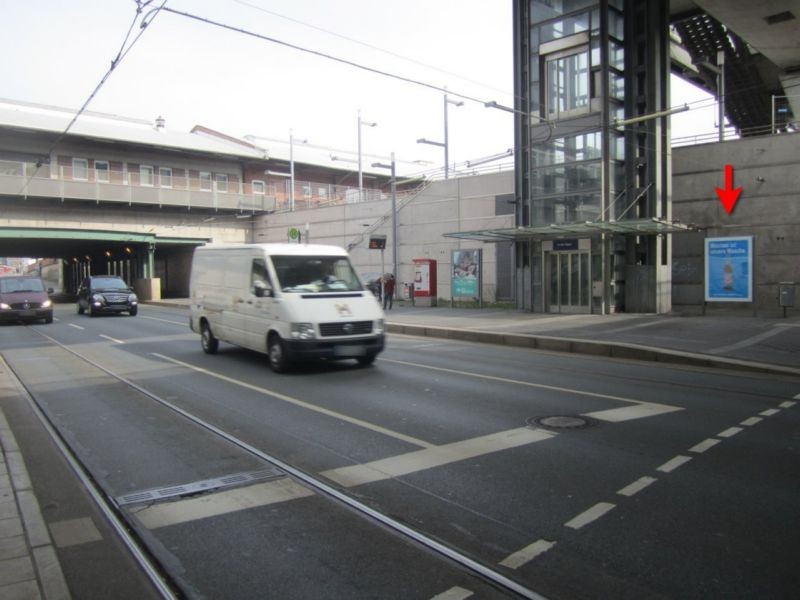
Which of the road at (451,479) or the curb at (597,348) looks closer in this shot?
the road at (451,479)

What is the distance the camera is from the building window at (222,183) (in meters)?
45.5

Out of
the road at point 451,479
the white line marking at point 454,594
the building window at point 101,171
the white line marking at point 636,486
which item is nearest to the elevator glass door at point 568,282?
the road at point 451,479

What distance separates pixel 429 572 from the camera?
3.55 m

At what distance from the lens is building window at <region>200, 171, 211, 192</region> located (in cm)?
4270

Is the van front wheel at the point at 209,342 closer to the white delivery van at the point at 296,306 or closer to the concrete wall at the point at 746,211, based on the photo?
the white delivery van at the point at 296,306

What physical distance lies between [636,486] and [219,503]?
3263mm

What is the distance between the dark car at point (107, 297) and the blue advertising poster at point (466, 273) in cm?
1386

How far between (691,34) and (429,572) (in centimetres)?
3015

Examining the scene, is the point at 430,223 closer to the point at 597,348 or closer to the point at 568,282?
the point at 568,282

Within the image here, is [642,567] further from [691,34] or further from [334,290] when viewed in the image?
[691,34]

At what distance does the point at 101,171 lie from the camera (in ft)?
129

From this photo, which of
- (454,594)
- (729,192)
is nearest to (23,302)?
(454,594)

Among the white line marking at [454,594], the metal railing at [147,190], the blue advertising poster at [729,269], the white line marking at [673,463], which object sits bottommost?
the white line marking at [673,463]

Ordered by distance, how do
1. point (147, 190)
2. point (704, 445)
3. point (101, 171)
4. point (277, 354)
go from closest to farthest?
point (704, 445) < point (277, 354) < point (147, 190) < point (101, 171)
